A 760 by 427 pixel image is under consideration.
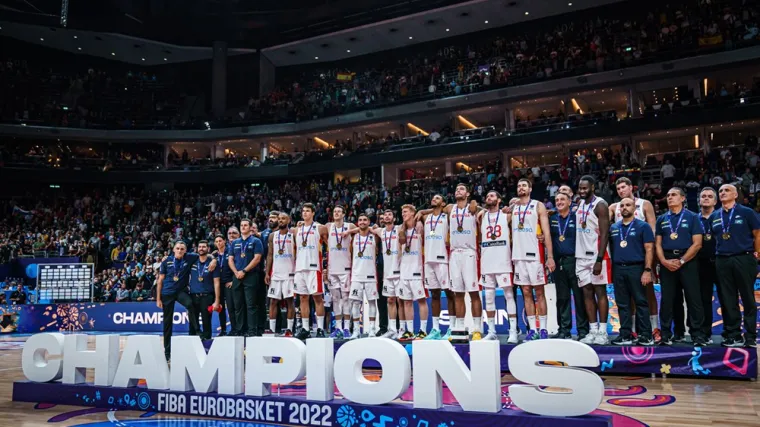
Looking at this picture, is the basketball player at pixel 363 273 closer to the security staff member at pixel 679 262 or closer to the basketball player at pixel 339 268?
the basketball player at pixel 339 268

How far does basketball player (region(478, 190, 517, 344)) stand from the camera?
7.86 meters

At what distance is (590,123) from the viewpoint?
24.5m

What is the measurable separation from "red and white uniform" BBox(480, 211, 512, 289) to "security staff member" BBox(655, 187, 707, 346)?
6.21 ft

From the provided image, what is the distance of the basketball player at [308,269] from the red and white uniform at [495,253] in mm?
2842

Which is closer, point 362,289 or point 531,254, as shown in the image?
point 531,254

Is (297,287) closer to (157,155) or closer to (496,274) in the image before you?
(496,274)

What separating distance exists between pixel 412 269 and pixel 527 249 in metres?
1.86

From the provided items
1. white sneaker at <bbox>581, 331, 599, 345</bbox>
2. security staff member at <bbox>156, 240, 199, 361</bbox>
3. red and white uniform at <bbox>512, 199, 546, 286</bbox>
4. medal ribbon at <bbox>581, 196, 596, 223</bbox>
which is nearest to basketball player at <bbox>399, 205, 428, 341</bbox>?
red and white uniform at <bbox>512, 199, 546, 286</bbox>

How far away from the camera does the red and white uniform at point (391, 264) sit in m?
8.98

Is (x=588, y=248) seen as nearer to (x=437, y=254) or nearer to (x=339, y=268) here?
(x=437, y=254)

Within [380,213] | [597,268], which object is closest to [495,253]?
[597,268]

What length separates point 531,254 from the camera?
774cm

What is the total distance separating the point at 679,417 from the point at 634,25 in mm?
26130

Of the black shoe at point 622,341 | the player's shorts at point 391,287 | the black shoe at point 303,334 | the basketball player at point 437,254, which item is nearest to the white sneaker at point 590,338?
the black shoe at point 622,341
